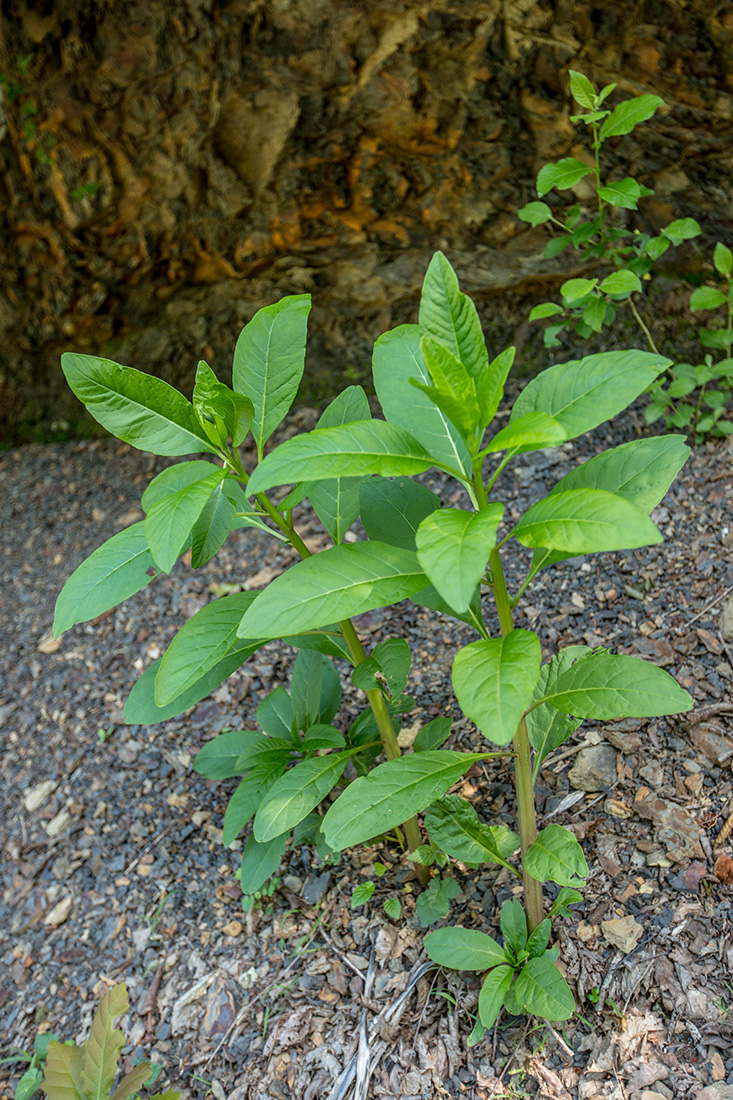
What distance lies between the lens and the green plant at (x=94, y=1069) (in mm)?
1757

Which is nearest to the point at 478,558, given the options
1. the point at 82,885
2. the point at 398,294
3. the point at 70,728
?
the point at 82,885

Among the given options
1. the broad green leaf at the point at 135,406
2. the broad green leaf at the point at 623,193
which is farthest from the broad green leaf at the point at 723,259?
the broad green leaf at the point at 135,406

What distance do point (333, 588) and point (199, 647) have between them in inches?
15.6

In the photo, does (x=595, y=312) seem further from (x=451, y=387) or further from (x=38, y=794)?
(x=38, y=794)

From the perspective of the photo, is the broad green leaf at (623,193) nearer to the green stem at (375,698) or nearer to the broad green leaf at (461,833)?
the green stem at (375,698)

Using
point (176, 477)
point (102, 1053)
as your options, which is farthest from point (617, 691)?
point (102, 1053)

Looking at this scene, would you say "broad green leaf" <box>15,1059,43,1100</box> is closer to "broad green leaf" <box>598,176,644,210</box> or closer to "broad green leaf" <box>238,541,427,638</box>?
"broad green leaf" <box>238,541,427,638</box>

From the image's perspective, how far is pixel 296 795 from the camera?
5.71ft

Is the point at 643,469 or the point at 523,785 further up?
the point at 643,469

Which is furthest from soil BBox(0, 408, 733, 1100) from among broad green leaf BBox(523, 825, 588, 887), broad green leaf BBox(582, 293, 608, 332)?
broad green leaf BBox(582, 293, 608, 332)

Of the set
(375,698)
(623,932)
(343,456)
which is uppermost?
(343,456)

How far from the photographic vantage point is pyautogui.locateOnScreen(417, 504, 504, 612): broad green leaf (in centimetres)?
110

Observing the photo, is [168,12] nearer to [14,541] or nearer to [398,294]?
[398,294]

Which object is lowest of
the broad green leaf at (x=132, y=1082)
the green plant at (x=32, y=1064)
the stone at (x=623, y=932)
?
the green plant at (x=32, y=1064)
